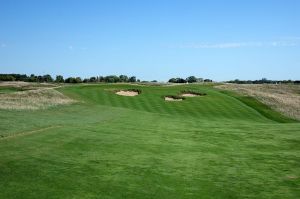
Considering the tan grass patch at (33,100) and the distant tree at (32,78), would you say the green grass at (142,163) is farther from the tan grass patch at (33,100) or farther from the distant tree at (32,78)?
the distant tree at (32,78)

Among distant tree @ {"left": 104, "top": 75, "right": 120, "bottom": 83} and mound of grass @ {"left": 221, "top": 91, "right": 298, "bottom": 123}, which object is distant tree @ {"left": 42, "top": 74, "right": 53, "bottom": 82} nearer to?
distant tree @ {"left": 104, "top": 75, "right": 120, "bottom": 83}

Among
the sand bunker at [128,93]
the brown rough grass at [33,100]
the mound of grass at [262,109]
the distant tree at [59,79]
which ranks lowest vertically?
the mound of grass at [262,109]

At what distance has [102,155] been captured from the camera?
16.7 meters

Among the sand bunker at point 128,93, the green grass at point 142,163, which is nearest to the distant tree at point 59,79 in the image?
the sand bunker at point 128,93

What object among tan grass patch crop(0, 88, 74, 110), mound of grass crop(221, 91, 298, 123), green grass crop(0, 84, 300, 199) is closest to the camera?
green grass crop(0, 84, 300, 199)

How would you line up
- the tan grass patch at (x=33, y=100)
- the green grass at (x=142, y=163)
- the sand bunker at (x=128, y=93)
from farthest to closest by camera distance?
the sand bunker at (x=128, y=93) < the tan grass patch at (x=33, y=100) < the green grass at (x=142, y=163)

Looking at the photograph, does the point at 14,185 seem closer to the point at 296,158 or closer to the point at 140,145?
the point at 140,145

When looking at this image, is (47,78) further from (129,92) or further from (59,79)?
(129,92)

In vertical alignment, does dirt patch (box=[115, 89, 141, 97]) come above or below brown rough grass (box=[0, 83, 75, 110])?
above

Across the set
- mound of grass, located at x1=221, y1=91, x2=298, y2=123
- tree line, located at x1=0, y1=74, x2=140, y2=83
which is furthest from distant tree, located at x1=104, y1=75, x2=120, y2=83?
mound of grass, located at x1=221, y1=91, x2=298, y2=123

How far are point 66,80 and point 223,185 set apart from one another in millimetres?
146775

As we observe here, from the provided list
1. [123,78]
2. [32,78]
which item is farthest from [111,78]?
[32,78]

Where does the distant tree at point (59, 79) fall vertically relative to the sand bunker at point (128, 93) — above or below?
above

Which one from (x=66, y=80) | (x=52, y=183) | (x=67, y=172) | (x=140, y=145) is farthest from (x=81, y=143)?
(x=66, y=80)
